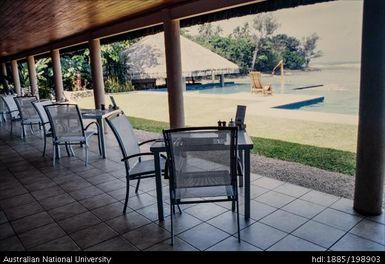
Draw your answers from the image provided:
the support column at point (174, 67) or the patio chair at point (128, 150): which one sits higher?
the support column at point (174, 67)

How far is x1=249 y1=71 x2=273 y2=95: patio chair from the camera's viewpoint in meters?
15.1

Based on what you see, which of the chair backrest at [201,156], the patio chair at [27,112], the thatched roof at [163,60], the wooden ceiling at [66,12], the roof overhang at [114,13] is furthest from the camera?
the thatched roof at [163,60]

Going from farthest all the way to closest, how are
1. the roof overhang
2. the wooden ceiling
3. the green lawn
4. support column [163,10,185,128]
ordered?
1. support column [163,10,185,128]
2. the green lawn
3. the wooden ceiling
4. the roof overhang

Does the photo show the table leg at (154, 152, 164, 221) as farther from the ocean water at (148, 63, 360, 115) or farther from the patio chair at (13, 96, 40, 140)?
the ocean water at (148, 63, 360, 115)

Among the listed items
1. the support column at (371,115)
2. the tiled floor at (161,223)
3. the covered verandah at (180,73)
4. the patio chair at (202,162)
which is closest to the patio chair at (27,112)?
the covered verandah at (180,73)

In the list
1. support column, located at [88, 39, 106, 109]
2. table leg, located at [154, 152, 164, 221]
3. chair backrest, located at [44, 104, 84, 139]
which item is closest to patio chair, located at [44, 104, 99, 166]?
→ chair backrest, located at [44, 104, 84, 139]

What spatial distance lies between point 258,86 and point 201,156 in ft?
44.7

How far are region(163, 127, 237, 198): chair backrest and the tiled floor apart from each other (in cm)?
55

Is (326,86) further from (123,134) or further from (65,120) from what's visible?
(123,134)

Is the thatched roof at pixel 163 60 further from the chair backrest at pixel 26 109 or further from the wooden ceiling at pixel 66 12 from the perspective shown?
the wooden ceiling at pixel 66 12

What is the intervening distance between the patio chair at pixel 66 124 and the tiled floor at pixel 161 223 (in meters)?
0.90

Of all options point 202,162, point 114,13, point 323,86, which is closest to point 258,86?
point 323,86

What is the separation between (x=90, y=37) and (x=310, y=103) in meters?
9.96

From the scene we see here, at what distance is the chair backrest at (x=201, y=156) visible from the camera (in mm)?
2529
